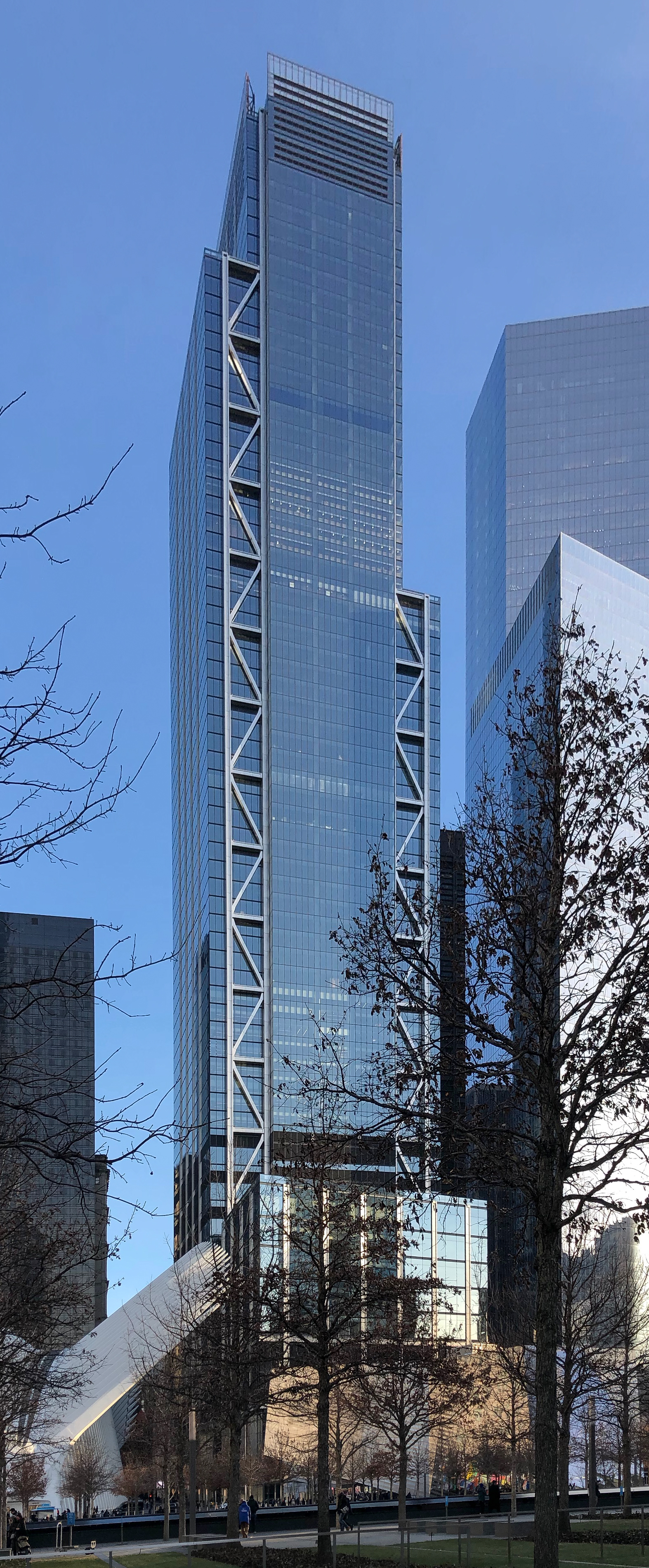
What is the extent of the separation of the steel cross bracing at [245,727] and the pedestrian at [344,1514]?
321 feet

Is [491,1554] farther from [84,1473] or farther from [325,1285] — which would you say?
[84,1473]

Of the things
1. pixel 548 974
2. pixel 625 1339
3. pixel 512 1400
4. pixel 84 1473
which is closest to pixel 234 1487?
pixel 512 1400

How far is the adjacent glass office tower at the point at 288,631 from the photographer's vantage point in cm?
16512

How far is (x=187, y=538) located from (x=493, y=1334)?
129m

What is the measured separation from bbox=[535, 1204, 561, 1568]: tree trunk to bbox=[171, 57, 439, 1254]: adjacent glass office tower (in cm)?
13651

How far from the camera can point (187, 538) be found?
194375mm

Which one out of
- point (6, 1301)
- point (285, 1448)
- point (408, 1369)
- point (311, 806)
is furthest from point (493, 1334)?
point (311, 806)

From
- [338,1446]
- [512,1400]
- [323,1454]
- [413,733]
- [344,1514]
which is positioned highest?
[413,733]

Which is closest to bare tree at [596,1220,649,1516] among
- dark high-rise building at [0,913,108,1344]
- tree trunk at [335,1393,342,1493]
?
tree trunk at [335,1393,342,1493]

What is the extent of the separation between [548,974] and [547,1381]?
5.70m

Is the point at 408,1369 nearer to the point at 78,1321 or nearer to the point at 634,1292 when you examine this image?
the point at 78,1321

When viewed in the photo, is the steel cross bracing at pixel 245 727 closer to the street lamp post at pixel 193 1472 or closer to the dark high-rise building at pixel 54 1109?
the dark high-rise building at pixel 54 1109

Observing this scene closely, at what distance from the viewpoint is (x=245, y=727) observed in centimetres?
17062

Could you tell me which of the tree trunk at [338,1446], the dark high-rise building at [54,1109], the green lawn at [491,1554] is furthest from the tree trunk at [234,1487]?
the tree trunk at [338,1446]
